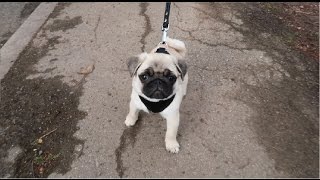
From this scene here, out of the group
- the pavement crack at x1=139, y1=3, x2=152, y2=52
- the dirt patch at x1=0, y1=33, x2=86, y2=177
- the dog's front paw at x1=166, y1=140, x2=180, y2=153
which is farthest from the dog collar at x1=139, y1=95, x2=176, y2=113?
the pavement crack at x1=139, y1=3, x2=152, y2=52

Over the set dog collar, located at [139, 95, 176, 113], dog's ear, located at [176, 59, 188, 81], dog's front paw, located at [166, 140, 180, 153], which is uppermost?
dog's ear, located at [176, 59, 188, 81]

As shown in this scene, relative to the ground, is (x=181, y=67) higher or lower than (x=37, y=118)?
higher

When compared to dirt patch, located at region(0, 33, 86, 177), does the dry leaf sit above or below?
above

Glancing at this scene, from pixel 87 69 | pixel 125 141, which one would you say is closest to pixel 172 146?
pixel 125 141

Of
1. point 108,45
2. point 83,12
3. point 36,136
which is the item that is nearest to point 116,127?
point 36,136

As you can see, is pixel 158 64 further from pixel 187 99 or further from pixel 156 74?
pixel 187 99

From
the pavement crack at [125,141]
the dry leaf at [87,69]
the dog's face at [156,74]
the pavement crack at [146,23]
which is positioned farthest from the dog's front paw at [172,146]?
the pavement crack at [146,23]

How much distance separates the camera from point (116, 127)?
335 centimetres

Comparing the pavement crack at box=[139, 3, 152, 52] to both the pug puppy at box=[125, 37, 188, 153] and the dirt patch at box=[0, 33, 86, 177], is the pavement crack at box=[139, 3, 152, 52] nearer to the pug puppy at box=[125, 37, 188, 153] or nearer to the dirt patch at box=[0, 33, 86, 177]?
the dirt patch at box=[0, 33, 86, 177]

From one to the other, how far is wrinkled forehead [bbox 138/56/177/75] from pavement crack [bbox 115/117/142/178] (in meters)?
0.77

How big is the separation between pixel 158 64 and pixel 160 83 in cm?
17

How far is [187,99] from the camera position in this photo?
145 inches

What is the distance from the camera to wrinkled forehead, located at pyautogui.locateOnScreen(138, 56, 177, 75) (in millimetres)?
2725

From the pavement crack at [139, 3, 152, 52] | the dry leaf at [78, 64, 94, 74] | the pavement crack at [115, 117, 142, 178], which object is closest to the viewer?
the pavement crack at [115, 117, 142, 178]
